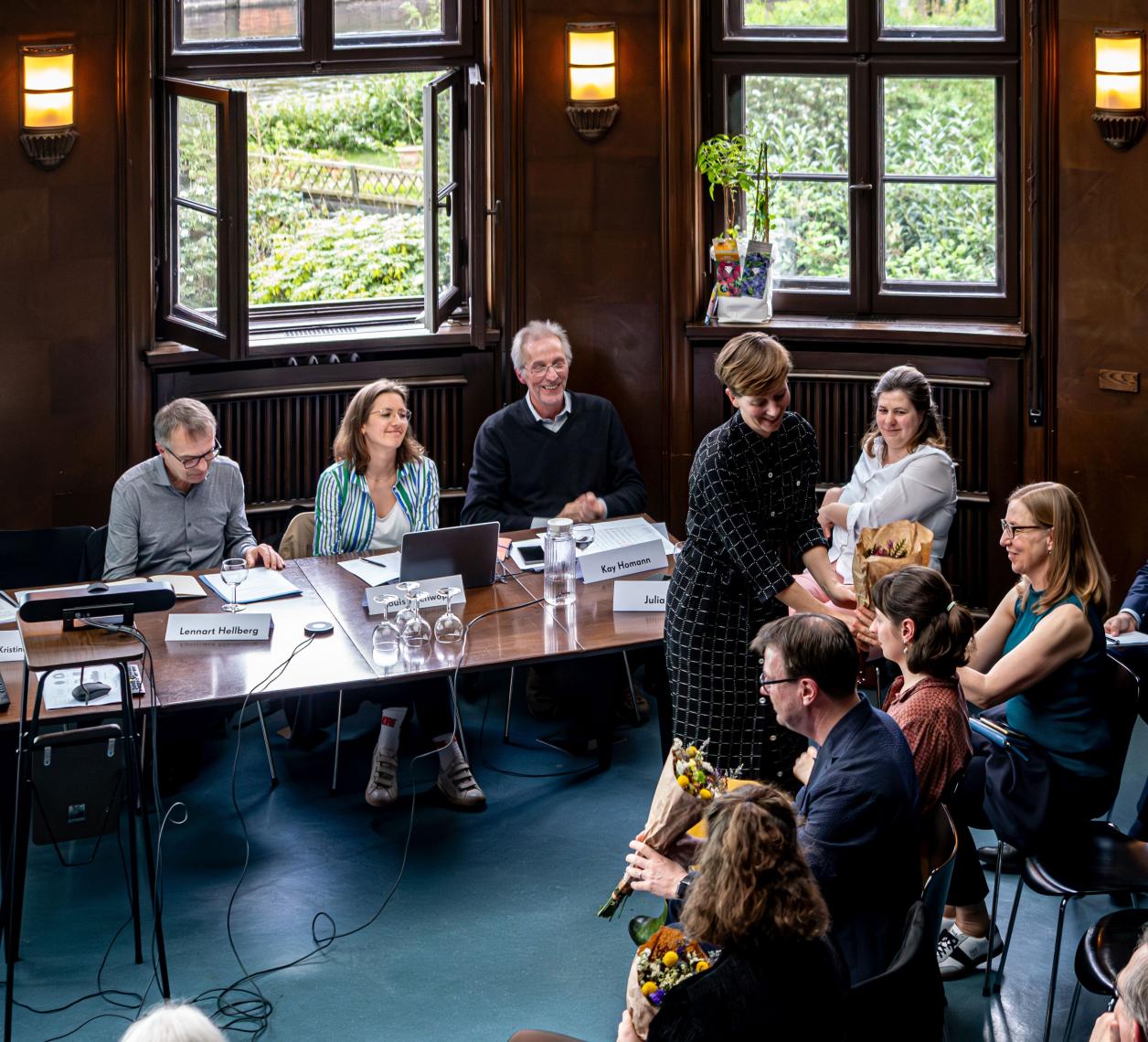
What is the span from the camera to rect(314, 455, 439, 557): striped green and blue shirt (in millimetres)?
5703

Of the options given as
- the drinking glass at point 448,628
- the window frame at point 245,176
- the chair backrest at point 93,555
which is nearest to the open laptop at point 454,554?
the drinking glass at point 448,628

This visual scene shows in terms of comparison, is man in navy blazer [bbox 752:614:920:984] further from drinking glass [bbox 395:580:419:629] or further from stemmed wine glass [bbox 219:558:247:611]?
stemmed wine glass [bbox 219:558:247:611]

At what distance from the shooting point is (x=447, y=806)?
532 centimetres

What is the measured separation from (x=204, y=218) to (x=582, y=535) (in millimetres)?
2124

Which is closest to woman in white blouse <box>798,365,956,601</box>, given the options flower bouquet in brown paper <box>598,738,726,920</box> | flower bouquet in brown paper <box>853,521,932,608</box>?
flower bouquet in brown paper <box>853,521,932,608</box>

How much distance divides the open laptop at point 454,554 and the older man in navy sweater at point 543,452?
2.73ft

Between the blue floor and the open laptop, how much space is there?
80cm

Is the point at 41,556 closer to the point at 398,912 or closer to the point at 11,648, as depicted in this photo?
the point at 11,648

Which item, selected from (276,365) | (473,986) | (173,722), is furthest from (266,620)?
(276,365)

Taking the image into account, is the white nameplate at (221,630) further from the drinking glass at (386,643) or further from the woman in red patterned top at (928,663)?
the woman in red patterned top at (928,663)

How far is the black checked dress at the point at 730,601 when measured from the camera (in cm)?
410

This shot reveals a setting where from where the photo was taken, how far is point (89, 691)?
14.0ft

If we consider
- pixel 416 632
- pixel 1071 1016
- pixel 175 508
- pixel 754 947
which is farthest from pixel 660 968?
pixel 175 508

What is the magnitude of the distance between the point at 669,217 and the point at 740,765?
352 cm
